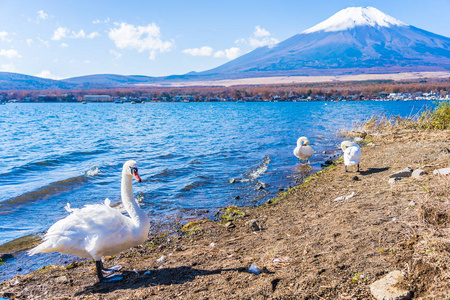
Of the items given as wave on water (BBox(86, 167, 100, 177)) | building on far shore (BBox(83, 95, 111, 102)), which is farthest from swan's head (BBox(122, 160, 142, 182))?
building on far shore (BBox(83, 95, 111, 102))

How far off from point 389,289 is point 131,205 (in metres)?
4.18

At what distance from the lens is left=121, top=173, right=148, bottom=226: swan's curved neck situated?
571 centimetres

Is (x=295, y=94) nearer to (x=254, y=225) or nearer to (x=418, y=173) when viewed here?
Result: (x=418, y=173)

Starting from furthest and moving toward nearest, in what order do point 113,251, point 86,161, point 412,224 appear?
point 86,161 → point 113,251 → point 412,224

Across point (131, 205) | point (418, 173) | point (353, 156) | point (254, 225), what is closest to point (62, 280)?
point (131, 205)

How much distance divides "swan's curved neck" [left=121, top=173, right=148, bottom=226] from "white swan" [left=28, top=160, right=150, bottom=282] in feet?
0.06

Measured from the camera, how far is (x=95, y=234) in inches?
208

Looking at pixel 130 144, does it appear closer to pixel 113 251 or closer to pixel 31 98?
pixel 113 251

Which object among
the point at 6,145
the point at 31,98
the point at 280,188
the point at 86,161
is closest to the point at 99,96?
the point at 31,98

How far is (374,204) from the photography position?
6992mm

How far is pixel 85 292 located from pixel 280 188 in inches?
324

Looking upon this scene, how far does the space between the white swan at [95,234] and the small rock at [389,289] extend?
3645 mm

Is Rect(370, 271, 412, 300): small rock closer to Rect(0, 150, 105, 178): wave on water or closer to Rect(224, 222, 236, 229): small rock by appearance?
Rect(224, 222, 236, 229): small rock

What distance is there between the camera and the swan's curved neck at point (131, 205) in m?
5.71
